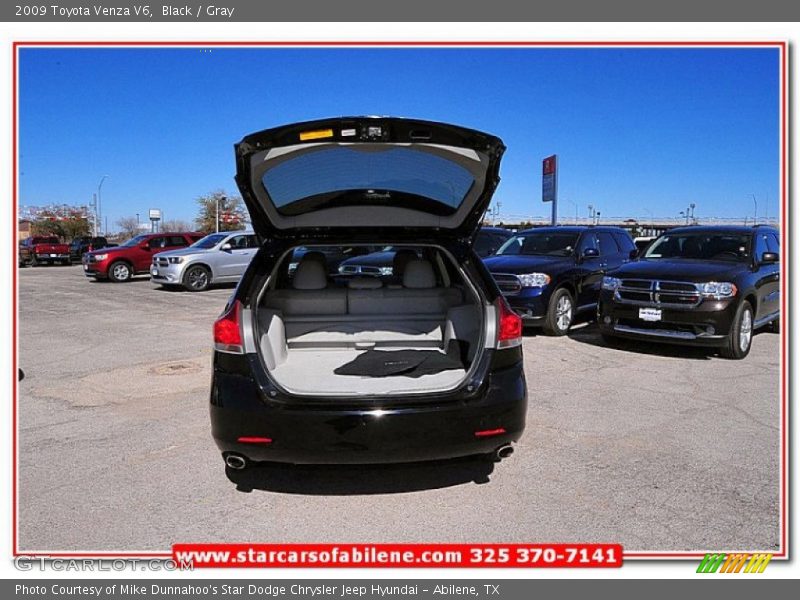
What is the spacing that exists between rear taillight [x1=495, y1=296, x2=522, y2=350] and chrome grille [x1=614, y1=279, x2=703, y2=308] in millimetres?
4534

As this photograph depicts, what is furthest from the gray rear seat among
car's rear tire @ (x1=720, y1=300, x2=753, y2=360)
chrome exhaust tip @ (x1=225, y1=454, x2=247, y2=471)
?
car's rear tire @ (x1=720, y1=300, x2=753, y2=360)

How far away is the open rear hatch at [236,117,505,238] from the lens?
3297 millimetres

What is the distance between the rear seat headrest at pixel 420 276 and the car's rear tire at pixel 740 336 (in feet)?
14.1

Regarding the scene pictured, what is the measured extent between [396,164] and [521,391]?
5.11 feet

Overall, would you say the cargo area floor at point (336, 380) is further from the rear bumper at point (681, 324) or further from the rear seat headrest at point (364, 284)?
the rear bumper at point (681, 324)

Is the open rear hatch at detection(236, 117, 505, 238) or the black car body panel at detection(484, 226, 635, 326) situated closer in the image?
the open rear hatch at detection(236, 117, 505, 238)

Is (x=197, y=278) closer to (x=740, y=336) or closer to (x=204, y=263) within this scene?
(x=204, y=263)

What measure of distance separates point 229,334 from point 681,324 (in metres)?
5.91

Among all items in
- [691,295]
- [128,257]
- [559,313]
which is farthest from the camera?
[128,257]

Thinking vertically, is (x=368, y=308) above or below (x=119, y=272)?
below

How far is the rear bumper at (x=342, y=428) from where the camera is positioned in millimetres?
3158

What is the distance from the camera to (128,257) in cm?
1948

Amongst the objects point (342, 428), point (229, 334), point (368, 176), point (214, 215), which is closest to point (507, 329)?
point (342, 428)

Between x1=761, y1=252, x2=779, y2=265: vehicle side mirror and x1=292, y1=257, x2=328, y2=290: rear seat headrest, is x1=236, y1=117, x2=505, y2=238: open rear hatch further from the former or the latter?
x1=761, y1=252, x2=779, y2=265: vehicle side mirror
